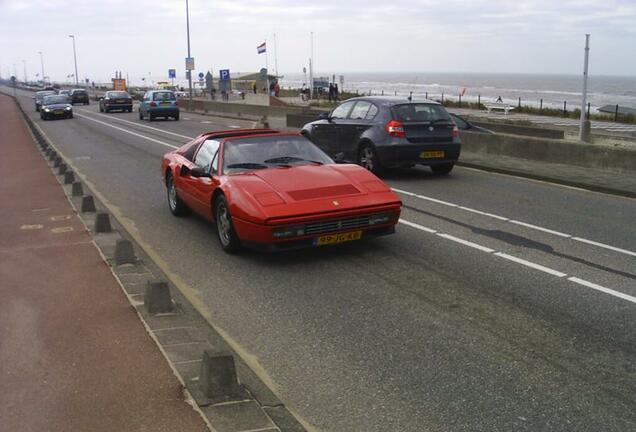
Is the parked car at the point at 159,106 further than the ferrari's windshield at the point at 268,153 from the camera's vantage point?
Yes

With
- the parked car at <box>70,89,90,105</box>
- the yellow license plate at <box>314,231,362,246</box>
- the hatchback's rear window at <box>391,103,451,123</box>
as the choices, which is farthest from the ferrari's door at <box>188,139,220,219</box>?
the parked car at <box>70,89,90,105</box>

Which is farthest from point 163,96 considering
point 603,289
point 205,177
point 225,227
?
point 603,289

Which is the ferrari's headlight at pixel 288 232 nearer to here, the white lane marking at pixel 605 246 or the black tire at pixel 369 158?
the white lane marking at pixel 605 246

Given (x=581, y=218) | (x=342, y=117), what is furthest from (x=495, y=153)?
(x=581, y=218)

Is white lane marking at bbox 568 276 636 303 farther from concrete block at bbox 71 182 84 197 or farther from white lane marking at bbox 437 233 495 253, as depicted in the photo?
concrete block at bbox 71 182 84 197

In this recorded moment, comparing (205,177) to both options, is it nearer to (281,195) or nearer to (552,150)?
(281,195)

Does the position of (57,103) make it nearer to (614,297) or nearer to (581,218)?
(581,218)

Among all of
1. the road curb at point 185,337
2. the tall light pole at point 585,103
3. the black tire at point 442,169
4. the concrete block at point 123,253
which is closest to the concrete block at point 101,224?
the road curb at point 185,337

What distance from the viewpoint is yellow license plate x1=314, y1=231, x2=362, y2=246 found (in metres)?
6.78

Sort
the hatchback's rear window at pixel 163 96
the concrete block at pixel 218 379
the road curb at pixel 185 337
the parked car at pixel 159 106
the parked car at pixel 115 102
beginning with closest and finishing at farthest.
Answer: the road curb at pixel 185 337 < the concrete block at pixel 218 379 < the parked car at pixel 159 106 < the hatchback's rear window at pixel 163 96 < the parked car at pixel 115 102

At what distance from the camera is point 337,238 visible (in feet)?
22.4

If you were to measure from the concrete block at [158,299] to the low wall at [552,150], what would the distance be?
1040cm

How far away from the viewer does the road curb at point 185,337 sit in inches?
144

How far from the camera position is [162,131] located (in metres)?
27.7
